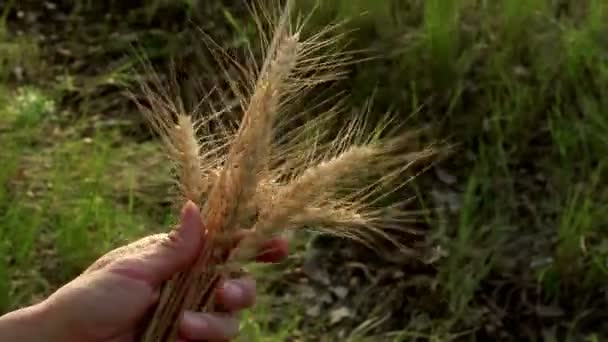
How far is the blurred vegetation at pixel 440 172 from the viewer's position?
2.62 m

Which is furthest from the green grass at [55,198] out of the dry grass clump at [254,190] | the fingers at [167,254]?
the dry grass clump at [254,190]

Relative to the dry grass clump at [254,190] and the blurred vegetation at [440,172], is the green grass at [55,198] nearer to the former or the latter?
the blurred vegetation at [440,172]

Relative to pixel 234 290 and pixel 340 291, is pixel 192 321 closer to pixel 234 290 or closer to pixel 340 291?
pixel 234 290

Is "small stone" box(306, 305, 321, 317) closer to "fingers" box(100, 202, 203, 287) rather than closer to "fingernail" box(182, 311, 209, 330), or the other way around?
"fingers" box(100, 202, 203, 287)

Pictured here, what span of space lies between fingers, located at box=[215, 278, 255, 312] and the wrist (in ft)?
0.80

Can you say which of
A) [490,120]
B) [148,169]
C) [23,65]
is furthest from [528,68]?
[23,65]

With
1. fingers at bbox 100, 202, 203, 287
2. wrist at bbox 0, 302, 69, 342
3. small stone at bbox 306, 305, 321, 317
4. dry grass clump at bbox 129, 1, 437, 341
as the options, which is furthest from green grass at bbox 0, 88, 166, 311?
dry grass clump at bbox 129, 1, 437, 341

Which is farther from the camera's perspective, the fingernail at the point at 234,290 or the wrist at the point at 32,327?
the wrist at the point at 32,327

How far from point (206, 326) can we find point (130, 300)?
0.14 meters

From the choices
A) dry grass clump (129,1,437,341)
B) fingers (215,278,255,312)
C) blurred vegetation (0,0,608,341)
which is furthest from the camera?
blurred vegetation (0,0,608,341)

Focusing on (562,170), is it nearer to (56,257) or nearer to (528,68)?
(528,68)

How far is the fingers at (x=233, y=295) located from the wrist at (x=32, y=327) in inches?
9.6

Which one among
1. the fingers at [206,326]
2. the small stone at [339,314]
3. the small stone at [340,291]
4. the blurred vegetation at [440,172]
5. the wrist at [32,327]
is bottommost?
the small stone at [339,314]

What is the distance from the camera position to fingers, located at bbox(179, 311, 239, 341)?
131 centimetres
